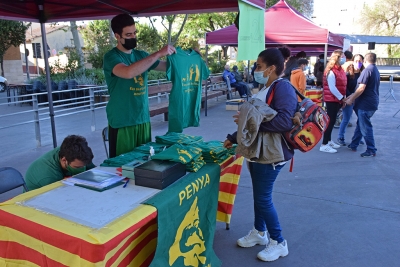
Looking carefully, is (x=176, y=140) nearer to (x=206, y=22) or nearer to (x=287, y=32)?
(x=287, y=32)

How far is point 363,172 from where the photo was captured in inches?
201

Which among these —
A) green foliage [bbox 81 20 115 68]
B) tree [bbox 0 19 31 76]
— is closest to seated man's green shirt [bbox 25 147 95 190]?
green foliage [bbox 81 20 115 68]

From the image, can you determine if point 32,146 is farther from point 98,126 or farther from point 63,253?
point 63,253

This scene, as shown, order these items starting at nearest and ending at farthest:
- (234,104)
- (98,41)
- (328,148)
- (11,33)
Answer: (328,148)
(234,104)
(11,33)
(98,41)

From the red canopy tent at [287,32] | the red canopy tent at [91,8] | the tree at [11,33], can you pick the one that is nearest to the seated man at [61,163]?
the red canopy tent at [91,8]

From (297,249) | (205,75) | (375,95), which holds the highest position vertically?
(205,75)

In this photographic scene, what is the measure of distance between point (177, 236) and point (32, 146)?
5.19m

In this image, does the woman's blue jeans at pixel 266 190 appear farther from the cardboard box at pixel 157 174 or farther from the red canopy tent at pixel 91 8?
the red canopy tent at pixel 91 8

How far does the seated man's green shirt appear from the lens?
2.40m

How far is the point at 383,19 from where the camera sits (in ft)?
123

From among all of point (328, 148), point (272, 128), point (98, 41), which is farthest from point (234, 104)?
point (98, 41)

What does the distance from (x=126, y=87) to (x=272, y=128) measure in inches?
50.3

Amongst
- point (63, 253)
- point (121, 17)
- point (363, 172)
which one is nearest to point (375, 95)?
point (363, 172)

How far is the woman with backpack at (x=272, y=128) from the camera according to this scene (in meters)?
2.40
